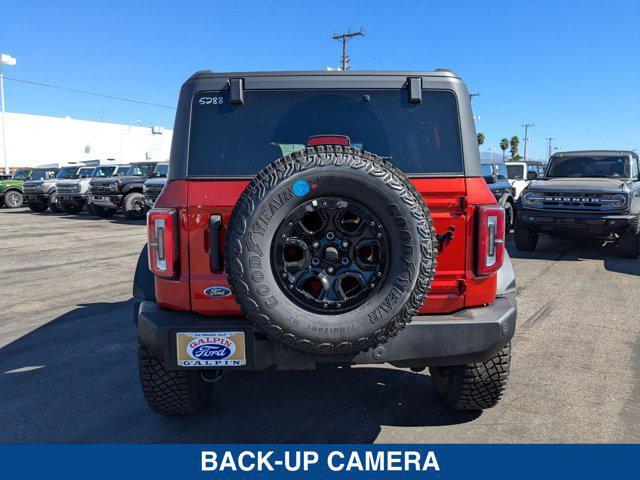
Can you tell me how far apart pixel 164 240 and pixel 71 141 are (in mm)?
65300

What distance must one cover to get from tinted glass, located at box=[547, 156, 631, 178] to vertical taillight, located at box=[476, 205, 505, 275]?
8.57 m

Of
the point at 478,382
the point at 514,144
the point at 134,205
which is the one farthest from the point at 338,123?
the point at 514,144

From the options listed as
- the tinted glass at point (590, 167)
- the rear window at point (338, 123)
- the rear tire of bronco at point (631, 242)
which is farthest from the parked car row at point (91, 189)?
the rear window at point (338, 123)

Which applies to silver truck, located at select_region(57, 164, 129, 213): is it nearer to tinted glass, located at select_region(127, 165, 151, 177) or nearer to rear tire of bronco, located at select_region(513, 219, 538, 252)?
tinted glass, located at select_region(127, 165, 151, 177)

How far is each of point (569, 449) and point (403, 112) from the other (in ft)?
7.07

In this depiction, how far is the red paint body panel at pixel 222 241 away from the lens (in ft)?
8.89

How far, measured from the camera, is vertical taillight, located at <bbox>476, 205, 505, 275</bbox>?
9.01 ft

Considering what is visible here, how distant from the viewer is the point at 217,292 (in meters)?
2.71

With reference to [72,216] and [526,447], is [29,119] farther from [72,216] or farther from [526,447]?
[526,447]

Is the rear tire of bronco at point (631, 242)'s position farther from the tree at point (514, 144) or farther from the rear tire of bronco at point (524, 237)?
the tree at point (514, 144)

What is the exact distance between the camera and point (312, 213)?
98.1 inches

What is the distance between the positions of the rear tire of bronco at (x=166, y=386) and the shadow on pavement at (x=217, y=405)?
13 cm

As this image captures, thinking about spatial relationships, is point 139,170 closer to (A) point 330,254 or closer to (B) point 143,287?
(B) point 143,287

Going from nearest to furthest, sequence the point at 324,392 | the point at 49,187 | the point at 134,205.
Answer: the point at 324,392 → the point at 134,205 → the point at 49,187
